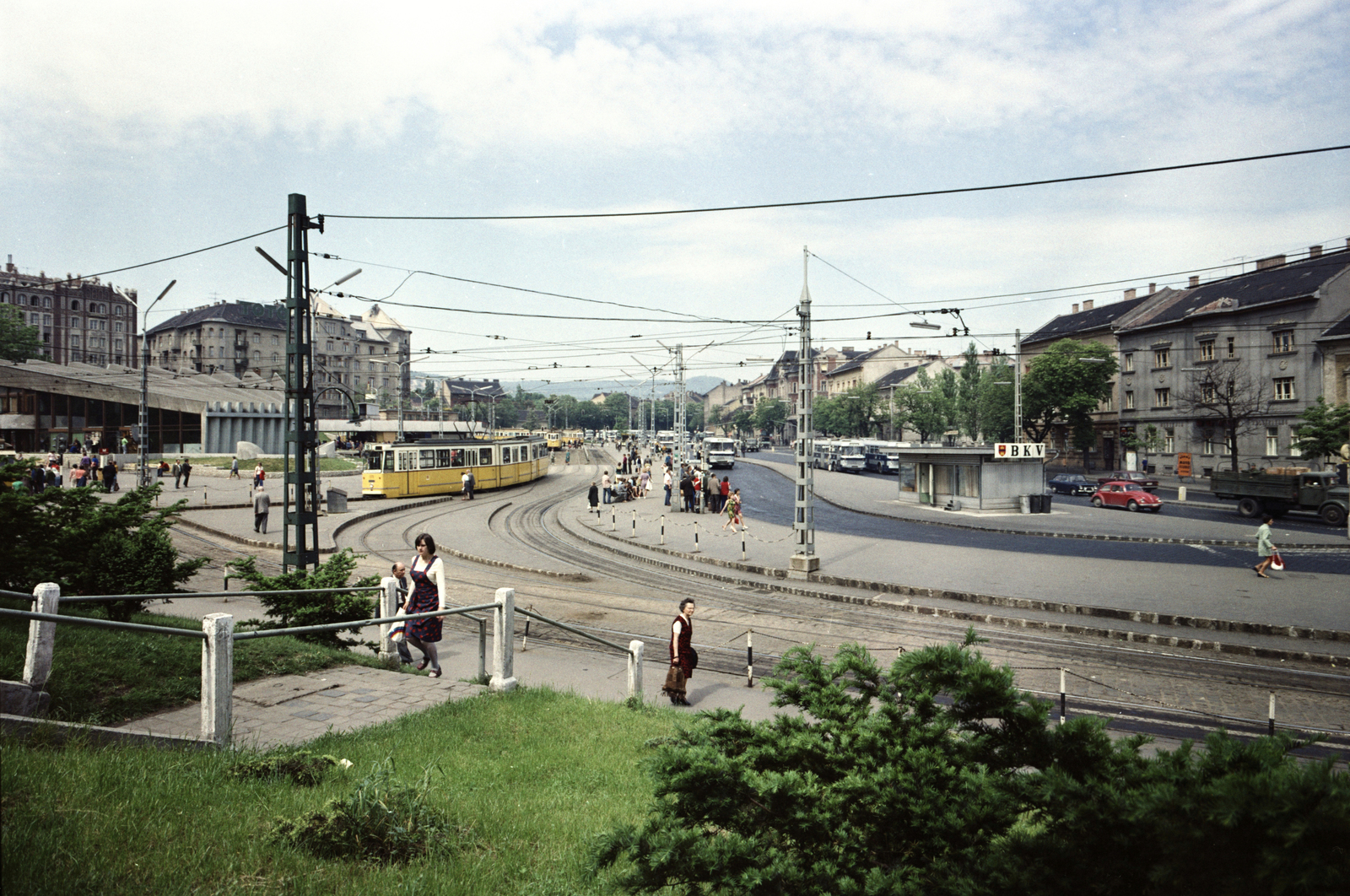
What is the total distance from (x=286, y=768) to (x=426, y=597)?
4.46 meters

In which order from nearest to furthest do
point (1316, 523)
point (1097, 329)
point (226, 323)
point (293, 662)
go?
point (293, 662) < point (1316, 523) < point (1097, 329) < point (226, 323)

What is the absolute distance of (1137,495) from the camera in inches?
1471

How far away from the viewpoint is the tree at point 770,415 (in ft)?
484

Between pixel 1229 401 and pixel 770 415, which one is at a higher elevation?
pixel 770 415

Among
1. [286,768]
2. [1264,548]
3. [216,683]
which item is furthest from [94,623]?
[1264,548]

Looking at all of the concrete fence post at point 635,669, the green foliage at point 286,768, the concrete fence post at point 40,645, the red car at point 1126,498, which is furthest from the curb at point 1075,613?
the red car at point 1126,498

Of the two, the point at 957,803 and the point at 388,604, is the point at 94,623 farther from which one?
the point at 388,604

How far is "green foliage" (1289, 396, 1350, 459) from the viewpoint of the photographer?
130 feet

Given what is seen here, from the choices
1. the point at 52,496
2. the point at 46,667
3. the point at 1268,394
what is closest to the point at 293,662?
the point at 46,667

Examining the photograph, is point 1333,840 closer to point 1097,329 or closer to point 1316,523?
point 1316,523

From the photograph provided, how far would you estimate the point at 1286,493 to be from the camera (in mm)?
32438

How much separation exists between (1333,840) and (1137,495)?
4086cm

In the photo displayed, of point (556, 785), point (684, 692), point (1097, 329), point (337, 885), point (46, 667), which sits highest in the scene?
point (1097, 329)

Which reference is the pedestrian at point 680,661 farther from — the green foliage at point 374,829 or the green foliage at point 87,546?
the green foliage at point 87,546
